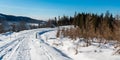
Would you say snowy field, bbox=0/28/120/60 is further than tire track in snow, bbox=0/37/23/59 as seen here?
No

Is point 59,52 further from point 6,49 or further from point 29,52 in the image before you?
point 6,49

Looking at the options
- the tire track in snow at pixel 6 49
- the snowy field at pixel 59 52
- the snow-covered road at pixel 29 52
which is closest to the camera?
the snowy field at pixel 59 52

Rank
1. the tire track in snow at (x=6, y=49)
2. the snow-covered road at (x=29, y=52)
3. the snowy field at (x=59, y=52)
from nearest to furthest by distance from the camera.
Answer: the snowy field at (x=59, y=52)
the snow-covered road at (x=29, y=52)
the tire track in snow at (x=6, y=49)

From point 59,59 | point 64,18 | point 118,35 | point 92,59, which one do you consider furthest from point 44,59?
point 64,18

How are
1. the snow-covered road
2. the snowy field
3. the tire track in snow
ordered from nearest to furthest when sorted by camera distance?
the snowy field → the snow-covered road → the tire track in snow

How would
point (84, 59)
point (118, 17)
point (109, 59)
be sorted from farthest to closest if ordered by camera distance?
point (118, 17) < point (84, 59) < point (109, 59)

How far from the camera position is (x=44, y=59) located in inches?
511

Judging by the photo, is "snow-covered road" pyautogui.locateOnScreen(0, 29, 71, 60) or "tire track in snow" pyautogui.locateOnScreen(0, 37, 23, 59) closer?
"snow-covered road" pyautogui.locateOnScreen(0, 29, 71, 60)

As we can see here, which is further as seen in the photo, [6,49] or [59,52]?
[6,49]

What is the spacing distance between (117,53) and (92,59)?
6.26 feet

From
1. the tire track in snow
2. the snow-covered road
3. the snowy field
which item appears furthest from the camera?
the tire track in snow

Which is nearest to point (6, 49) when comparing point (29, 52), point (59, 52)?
point (29, 52)

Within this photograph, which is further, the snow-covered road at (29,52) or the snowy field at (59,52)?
the snow-covered road at (29,52)

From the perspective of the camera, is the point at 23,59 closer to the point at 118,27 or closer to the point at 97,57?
the point at 97,57
